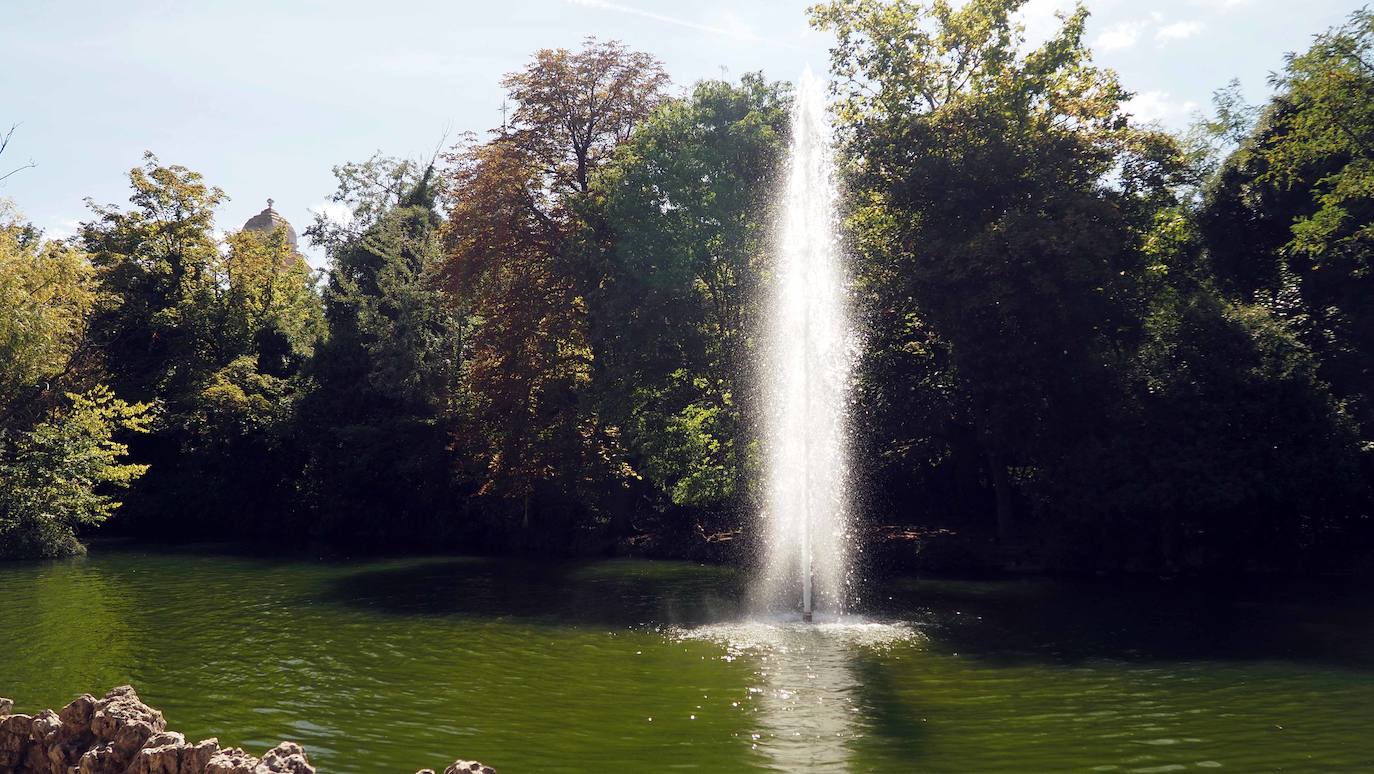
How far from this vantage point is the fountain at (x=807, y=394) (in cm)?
2253

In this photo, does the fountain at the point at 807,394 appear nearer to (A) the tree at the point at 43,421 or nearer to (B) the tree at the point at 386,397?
(B) the tree at the point at 386,397

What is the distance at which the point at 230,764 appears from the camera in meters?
7.28

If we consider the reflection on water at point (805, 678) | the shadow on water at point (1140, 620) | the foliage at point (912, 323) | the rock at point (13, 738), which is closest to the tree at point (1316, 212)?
the foliage at point (912, 323)

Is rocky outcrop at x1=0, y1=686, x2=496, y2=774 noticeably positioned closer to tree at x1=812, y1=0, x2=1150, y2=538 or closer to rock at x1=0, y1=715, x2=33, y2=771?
rock at x1=0, y1=715, x2=33, y2=771

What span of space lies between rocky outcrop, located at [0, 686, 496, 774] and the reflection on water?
4.80 metres

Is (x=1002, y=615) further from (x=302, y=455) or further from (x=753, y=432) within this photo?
(x=302, y=455)

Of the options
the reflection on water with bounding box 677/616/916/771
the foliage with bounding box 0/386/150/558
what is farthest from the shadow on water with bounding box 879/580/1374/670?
the foliage with bounding box 0/386/150/558

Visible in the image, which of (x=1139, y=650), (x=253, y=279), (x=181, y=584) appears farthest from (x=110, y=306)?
(x=1139, y=650)

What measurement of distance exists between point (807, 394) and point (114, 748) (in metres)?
16.8

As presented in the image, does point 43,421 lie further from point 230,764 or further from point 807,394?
point 230,764

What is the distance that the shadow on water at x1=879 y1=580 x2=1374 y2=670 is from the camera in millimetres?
16562

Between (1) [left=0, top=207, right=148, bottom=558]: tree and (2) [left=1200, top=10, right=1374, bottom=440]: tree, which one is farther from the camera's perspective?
(1) [left=0, top=207, right=148, bottom=558]: tree

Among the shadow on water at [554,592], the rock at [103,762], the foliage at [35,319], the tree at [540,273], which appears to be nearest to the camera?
the rock at [103,762]

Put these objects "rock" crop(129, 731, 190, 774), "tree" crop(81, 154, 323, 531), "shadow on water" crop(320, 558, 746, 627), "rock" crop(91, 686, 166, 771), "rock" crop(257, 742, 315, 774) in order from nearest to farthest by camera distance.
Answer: "rock" crop(257, 742, 315, 774)
"rock" crop(129, 731, 190, 774)
"rock" crop(91, 686, 166, 771)
"shadow on water" crop(320, 558, 746, 627)
"tree" crop(81, 154, 323, 531)
